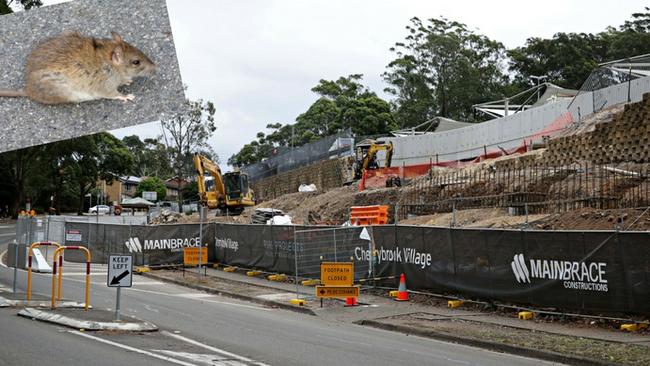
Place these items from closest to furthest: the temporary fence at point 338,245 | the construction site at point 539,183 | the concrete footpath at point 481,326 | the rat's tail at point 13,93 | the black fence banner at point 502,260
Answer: the concrete footpath at point 481,326
the black fence banner at point 502,260
the rat's tail at point 13,93
the temporary fence at point 338,245
the construction site at point 539,183

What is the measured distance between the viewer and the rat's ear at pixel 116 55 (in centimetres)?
1601

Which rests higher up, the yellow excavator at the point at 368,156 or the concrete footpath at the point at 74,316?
the yellow excavator at the point at 368,156

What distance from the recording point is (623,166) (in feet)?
83.1

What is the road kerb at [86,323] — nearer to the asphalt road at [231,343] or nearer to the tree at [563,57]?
the asphalt road at [231,343]

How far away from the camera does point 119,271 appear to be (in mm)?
13352

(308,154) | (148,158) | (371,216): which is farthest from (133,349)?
(148,158)

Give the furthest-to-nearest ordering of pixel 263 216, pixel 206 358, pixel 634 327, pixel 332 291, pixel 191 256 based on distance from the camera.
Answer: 1. pixel 263 216
2. pixel 191 256
3. pixel 332 291
4. pixel 634 327
5. pixel 206 358

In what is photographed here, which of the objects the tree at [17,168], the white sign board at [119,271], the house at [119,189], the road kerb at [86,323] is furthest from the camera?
the house at [119,189]

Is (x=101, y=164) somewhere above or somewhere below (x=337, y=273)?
above

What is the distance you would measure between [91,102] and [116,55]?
121 centimetres

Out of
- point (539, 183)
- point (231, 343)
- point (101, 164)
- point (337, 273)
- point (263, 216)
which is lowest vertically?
point (231, 343)

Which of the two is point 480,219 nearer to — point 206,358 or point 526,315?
point 526,315

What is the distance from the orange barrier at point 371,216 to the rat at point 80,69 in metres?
15.4

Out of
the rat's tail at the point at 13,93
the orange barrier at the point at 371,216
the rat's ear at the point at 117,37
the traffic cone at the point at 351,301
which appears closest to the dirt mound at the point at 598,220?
the traffic cone at the point at 351,301
